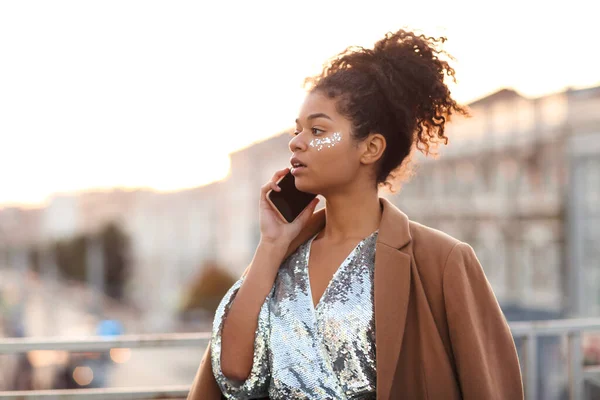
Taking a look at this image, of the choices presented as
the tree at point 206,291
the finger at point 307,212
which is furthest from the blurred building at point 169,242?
the finger at point 307,212

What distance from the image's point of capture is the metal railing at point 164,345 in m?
3.95

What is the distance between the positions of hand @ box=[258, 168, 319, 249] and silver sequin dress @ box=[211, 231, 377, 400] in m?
0.13

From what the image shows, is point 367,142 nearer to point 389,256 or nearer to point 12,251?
point 389,256

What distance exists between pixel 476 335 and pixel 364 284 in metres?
0.43

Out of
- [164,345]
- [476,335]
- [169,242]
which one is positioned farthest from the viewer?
[169,242]

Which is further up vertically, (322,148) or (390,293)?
(322,148)

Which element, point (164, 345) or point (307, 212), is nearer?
point (307, 212)

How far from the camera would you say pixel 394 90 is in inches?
111

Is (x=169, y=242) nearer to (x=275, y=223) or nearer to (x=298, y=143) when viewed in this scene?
(x=275, y=223)

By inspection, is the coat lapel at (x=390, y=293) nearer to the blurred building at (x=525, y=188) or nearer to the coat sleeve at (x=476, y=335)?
the coat sleeve at (x=476, y=335)

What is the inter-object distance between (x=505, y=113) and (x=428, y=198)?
8504 mm

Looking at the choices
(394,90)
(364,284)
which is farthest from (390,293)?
(394,90)

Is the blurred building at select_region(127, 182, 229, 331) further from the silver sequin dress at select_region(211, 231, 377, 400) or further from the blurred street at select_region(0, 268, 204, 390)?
the silver sequin dress at select_region(211, 231, 377, 400)

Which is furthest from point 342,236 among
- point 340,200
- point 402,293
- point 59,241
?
point 59,241
